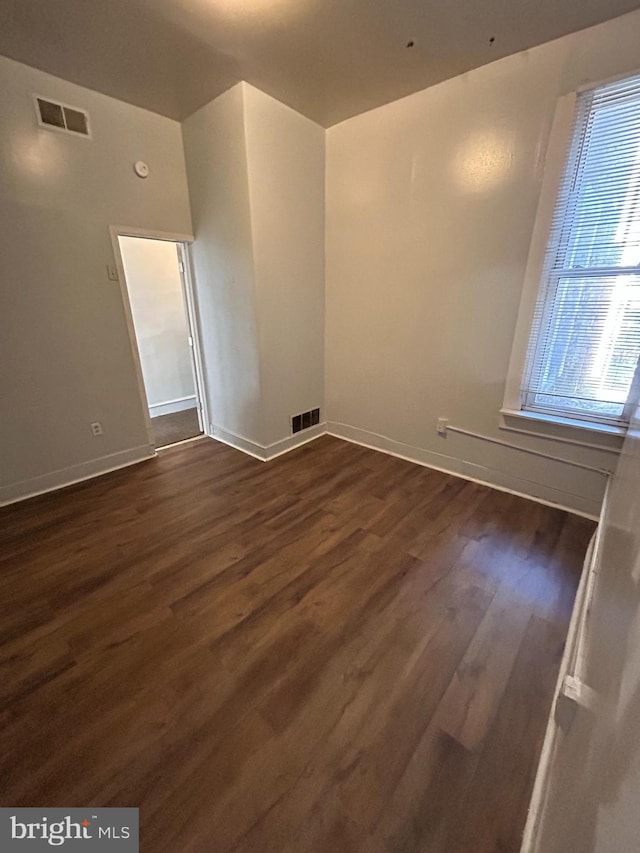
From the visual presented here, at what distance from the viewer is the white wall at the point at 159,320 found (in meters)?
4.09

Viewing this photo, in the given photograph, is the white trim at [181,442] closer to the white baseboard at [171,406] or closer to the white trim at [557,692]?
the white baseboard at [171,406]

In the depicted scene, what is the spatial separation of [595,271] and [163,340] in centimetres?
441

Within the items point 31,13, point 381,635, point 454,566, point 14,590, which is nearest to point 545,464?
point 454,566

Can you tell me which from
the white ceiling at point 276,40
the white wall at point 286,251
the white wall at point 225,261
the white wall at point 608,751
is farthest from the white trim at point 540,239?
the white wall at point 225,261

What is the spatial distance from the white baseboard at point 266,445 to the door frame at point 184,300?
0.88 ft

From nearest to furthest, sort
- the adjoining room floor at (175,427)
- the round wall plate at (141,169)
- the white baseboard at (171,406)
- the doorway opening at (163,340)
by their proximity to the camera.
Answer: the round wall plate at (141,169) < the adjoining room floor at (175,427) < the doorway opening at (163,340) < the white baseboard at (171,406)

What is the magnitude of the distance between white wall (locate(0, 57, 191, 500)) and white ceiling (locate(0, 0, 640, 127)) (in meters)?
0.29

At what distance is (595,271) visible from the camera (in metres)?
2.08

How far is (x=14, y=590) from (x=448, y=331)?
3221 mm

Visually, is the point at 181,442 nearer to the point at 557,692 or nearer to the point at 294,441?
the point at 294,441

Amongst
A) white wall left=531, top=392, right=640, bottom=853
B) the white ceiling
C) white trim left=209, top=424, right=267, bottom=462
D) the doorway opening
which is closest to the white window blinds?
the white ceiling

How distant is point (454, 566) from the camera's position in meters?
1.95

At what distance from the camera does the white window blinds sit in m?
1.92

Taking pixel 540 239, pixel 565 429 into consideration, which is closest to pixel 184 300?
pixel 540 239
